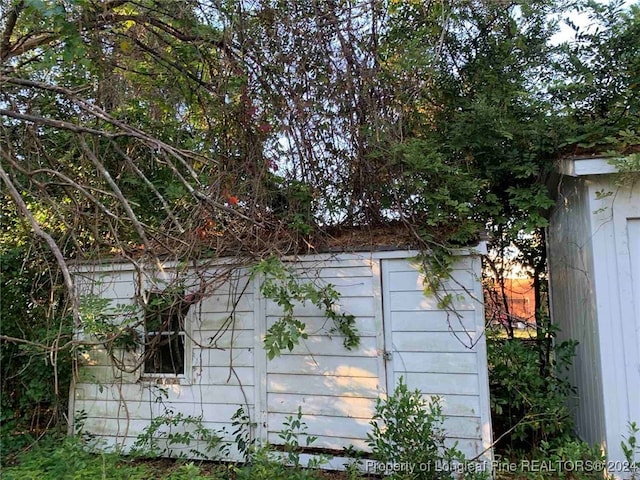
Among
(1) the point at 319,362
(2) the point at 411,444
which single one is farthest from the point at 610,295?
(1) the point at 319,362

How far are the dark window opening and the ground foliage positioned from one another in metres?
0.62

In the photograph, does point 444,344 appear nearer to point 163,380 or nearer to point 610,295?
point 610,295

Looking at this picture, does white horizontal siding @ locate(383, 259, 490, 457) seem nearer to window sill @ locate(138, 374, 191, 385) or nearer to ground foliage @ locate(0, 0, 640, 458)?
ground foliage @ locate(0, 0, 640, 458)

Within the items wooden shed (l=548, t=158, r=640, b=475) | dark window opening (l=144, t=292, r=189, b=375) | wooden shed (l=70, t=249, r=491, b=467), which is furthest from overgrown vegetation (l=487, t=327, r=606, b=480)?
dark window opening (l=144, t=292, r=189, b=375)

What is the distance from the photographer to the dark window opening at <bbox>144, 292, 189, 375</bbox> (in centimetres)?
456

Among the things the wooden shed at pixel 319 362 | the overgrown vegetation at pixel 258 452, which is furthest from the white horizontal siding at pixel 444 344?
the overgrown vegetation at pixel 258 452

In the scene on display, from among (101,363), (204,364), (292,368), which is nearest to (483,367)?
(292,368)

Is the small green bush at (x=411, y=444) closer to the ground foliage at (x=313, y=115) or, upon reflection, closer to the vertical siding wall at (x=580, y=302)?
the ground foliage at (x=313, y=115)

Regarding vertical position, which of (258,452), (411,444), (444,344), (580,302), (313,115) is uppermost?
(313,115)

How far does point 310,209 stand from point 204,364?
2001mm

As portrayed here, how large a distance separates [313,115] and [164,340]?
298 cm

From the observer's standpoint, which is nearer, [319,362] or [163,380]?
[319,362]

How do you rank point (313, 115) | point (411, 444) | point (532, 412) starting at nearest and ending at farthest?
point (411, 444), point (532, 412), point (313, 115)

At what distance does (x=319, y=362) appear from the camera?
412cm
